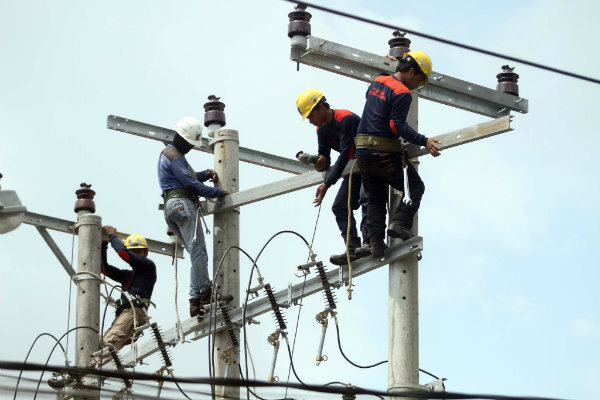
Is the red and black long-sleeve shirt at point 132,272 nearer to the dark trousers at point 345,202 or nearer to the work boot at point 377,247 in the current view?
the dark trousers at point 345,202

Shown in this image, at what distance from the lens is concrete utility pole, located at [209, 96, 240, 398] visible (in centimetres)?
1280

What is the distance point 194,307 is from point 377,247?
8.29ft

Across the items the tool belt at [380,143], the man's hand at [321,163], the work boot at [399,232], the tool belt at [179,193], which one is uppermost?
the tool belt at [179,193]

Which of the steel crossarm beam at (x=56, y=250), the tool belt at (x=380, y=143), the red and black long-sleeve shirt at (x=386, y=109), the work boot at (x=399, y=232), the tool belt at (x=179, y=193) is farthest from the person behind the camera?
the steel crossarm beam at (x=56, y=250)

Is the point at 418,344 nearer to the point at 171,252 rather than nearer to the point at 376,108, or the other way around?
the point at 376,108

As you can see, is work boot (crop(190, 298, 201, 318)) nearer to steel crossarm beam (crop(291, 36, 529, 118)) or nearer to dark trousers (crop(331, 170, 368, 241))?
dark trousers (crop(331, 170, 368, 241))

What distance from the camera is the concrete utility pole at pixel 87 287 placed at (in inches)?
566

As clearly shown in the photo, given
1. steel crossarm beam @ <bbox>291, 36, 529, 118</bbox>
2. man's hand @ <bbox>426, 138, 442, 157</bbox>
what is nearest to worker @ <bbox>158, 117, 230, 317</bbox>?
steel crossarm beam @ <bbox>291, 36, 529, 118</bbox>

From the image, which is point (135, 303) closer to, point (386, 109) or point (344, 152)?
point (344, 152)

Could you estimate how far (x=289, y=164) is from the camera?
50.8 feet

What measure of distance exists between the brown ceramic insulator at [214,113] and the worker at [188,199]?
27 cm

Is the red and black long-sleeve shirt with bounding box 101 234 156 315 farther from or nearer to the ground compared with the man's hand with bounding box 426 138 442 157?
farther from the ground

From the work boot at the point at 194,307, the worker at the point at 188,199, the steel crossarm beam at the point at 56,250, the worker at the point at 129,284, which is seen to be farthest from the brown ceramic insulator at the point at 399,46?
the steel crossarm beam at the point at 56,250

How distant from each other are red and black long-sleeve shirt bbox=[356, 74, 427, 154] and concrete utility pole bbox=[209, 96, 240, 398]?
2.11 meters
